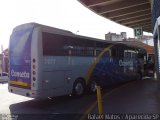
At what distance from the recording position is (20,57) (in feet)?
35.4

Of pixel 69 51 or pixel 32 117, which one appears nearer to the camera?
pixel 32 117

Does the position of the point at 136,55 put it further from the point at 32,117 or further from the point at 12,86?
the point at 32,117

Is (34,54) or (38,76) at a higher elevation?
(34,54)

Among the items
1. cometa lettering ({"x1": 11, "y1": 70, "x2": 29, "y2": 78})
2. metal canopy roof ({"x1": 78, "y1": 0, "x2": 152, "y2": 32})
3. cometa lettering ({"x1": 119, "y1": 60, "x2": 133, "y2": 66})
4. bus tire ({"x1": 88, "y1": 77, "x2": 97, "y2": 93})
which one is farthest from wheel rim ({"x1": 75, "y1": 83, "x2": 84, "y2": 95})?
cometa lettering ({"x1": 119, "y1": 60, "x2": 133, "y2": 66})

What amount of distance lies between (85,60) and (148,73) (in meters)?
15.3

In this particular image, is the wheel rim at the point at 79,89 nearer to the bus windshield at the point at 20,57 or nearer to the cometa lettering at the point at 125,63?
the bus windshield at the point at 20,57

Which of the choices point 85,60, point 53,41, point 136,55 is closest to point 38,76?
point 53,41

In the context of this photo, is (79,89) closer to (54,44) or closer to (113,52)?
(54,44)

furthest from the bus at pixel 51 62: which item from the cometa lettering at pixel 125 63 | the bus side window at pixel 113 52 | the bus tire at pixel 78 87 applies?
the cometa lettering at pixel 125 63

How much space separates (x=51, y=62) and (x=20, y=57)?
55.6 inches

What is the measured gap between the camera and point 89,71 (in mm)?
13430

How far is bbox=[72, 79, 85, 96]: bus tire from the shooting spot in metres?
12.1

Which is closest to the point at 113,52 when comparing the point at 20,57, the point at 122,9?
the point at 122,9

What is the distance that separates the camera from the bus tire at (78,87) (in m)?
12.1
